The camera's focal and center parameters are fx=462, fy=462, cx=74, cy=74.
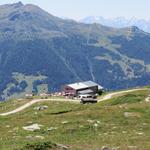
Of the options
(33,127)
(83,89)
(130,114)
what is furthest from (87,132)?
(83,89)

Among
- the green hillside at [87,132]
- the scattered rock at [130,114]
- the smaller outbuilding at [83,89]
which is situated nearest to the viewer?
the green hillside at [87,132]

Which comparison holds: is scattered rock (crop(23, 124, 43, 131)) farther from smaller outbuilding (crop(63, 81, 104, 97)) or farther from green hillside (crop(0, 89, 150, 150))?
smaller outbuilding (crop(63, 81, 104, 97))

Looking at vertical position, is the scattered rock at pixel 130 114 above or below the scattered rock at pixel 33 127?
below

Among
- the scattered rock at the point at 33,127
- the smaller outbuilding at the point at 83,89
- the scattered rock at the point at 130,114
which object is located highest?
the scattered rock at the point at 33,127

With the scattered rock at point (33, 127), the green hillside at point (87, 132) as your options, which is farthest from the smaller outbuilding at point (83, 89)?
the scattered rock at point (33, 127)

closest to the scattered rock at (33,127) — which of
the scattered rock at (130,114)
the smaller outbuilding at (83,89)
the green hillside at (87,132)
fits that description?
the green hillside at (87,132)

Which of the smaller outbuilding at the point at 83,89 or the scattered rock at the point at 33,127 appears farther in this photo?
the smaller outbuilding at the point at 83,89

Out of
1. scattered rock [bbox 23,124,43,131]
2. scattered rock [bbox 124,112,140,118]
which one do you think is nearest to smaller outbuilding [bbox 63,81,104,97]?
scattered rock [bbox 124,112,140,118]

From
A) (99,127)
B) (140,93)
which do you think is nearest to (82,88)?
(140,93)

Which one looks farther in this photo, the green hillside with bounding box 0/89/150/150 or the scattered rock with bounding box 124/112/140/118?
the scattered rock with bounding box 124/112/140/118

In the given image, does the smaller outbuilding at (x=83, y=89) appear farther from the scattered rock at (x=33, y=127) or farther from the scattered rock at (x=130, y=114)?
the scattered rock at (x=33, y=127)

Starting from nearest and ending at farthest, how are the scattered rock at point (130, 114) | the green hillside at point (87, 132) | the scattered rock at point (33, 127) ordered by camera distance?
the green hillside at point (87, 132)
the scattered rock at point (33, 127)
the scattered rock at point (130, 114)

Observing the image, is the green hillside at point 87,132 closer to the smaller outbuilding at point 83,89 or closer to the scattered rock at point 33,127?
the scattered rock at point 33,127

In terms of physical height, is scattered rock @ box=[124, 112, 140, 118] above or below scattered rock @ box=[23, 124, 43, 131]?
below
